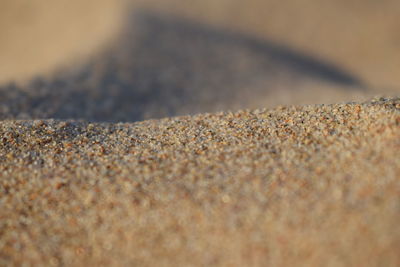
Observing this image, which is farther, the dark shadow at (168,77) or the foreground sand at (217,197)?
the dark shadow at (168,77)

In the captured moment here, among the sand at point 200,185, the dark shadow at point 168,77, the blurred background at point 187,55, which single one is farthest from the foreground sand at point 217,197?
the dark shadow at point 168,77

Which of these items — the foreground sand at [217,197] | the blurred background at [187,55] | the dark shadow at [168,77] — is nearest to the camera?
the foreground sand at [217,197]

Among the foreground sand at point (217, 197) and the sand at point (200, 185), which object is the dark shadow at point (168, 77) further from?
the foreground sand at point (217, 197)

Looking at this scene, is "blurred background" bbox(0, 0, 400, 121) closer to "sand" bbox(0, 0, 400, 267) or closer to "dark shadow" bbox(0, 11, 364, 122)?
"dark shadow" bbox(0, 11, 364, 122)

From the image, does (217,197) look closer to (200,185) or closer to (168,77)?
(200,185)

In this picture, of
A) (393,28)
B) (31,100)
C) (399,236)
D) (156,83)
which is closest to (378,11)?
(393,28)

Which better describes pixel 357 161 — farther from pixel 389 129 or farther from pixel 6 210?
pixel 6 210
